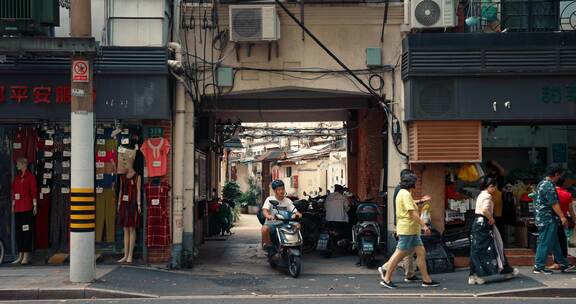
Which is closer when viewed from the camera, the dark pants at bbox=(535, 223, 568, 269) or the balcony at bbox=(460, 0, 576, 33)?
the dark pants at bbox=(535, 223, 568, 269)

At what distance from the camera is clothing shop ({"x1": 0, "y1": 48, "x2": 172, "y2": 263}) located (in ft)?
43.7

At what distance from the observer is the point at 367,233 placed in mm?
13805

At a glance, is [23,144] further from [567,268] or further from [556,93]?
[567,268]

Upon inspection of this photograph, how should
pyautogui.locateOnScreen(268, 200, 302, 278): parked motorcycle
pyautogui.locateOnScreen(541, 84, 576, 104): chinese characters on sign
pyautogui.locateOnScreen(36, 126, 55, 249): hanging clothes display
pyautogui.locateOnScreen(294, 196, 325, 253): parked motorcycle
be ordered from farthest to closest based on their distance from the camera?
pyautogui.locateOnScreen(294, 196, 325, 253): parked motorcycle → pyautogui.locateOnScreen(36, 126, 55, 249): hanging clothes display → pyautogui.locateOnScreen(541, 84, 576, 104): chinese characters on sign → pyautogui.locateOnScreen(268, 200, 302, 278): parked motorcycle

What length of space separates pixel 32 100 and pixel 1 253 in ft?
9.86

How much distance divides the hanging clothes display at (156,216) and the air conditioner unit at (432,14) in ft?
18.4

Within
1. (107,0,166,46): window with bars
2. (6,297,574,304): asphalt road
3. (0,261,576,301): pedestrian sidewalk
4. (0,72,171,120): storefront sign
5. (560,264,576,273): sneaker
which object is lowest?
(6,297,574,304): asphalt road

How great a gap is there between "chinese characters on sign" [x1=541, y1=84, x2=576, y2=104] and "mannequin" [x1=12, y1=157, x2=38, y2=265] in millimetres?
9621

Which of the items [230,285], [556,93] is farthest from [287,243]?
[556,93]

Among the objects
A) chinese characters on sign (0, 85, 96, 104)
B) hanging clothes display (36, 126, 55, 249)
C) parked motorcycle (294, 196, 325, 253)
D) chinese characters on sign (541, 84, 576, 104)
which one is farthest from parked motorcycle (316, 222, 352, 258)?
chinese characters on sign (0, 85, 96, 104)

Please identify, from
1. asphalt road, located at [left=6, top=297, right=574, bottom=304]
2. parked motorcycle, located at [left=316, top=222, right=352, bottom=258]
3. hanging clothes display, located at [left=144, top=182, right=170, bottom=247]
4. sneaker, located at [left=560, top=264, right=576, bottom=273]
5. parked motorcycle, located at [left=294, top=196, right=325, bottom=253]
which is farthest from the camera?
parked motorcycle, located at [left=294, top=196, right=325, bottom=253]

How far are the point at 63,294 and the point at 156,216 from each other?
3.12 metres

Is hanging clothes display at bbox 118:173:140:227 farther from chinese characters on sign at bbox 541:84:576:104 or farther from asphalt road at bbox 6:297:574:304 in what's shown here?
chinese characters on sign at bbox 541:84:576:104

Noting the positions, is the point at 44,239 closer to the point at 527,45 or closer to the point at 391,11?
the point at 391,11
